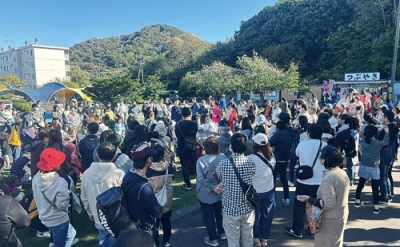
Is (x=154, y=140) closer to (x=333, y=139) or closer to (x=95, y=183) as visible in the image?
(x=95, y=183)

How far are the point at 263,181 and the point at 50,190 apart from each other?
2.76m

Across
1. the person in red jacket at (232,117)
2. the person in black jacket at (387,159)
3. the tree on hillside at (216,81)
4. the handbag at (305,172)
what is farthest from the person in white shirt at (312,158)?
the tree on hillside at (216,81)

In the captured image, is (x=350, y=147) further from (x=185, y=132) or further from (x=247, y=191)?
(x=247, y=191)

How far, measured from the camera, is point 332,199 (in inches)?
125

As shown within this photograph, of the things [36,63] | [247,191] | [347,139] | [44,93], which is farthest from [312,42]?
[36,63]

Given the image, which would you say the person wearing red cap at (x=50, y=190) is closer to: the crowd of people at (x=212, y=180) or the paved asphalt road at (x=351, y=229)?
the crowd of people at (x=212, y=180)

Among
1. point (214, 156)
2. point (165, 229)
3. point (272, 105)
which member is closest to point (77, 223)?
point (165, 229)

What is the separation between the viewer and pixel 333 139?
20.0 feet

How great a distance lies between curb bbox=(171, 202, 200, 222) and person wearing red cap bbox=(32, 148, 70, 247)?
7.61 feet

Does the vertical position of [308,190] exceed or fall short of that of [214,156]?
it falls short

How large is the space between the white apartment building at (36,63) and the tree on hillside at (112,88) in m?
53.8

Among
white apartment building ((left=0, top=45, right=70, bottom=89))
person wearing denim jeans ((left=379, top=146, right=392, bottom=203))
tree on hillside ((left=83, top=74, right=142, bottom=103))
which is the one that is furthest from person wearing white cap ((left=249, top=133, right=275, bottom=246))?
white apartment building ((left=0, top=45, right=70, bottom=89))

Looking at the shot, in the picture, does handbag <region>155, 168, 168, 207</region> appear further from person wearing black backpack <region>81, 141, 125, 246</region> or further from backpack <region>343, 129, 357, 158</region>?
backpack <region>343, 129, 357, 158</region>

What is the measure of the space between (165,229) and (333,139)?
3.93 m
